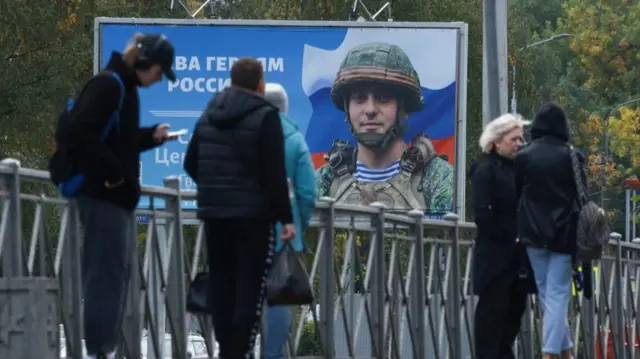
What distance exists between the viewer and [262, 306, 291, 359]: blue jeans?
8922 mm

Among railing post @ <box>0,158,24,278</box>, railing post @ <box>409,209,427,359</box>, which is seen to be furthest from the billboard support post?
railing post @ <box>0,158,24,278</box>

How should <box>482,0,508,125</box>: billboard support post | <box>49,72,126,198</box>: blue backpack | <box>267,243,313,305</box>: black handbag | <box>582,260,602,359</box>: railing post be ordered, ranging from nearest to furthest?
<box>49,72,126,198</box>: blue backpack
<box>267,243,313,305</box>: black handbag
<box>582,260,602,359</box>: railing post
<box>482,0,508,125</box>: billboard support post

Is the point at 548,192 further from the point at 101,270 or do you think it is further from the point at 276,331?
the point at 101,270

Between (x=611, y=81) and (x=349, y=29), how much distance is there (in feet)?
75.6

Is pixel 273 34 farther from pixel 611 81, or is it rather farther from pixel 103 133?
pixel 611 81

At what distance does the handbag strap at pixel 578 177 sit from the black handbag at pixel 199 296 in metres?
3.14

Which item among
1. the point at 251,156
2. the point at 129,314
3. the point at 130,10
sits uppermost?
the point at 130,10

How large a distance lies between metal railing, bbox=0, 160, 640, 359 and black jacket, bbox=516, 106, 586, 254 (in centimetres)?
143

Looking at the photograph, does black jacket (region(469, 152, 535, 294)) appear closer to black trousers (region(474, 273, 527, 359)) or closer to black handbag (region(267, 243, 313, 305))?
black trousers (region(474, 273, 527, 359))

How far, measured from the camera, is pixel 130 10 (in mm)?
31953

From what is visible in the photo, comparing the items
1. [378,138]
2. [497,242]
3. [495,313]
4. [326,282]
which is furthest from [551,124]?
[378,138]

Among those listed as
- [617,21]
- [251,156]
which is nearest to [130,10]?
[617,21]

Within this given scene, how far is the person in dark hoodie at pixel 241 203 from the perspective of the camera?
8.15 m

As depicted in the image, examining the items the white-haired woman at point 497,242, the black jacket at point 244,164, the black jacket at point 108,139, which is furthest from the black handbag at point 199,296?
the white-haired woman at point 497,242
